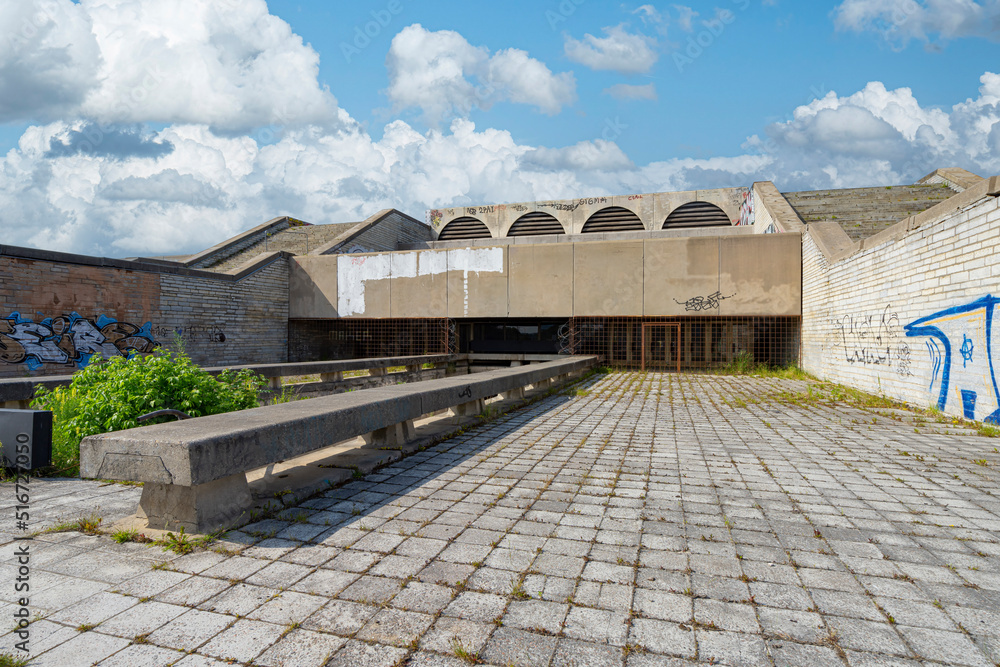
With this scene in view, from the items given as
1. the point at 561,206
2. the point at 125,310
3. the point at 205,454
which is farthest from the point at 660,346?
the point at 205,454

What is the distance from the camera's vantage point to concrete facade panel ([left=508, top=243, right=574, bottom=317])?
16500 millimetres

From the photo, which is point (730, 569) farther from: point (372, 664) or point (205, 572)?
point (205, 572)

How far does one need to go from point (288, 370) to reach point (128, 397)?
18.9 feet

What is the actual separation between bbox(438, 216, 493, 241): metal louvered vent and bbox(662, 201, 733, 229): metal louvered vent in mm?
8489

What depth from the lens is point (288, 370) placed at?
9.91 m

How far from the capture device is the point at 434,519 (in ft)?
10.7

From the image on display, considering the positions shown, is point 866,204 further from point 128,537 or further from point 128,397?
point 128,537

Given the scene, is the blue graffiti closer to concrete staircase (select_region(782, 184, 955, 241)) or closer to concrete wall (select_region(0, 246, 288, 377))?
concrete staircase (select_region(782, 184, 955, 241))

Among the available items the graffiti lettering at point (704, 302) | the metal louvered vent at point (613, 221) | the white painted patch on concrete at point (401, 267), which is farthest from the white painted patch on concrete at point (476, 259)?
the metal louvered vent at point (613, 221)

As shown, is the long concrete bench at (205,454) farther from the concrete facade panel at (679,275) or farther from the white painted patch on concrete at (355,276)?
the white painted patch on concrete at (355,276)

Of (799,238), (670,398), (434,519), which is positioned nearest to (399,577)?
(434,519)

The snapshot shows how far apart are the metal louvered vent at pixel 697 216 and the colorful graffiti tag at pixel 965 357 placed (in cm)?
1553

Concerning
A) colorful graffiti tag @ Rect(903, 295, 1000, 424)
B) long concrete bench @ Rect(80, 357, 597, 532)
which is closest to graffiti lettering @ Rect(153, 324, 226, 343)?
long concrete bench @ Rect(80, 357, 597, 532)

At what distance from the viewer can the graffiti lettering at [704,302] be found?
1532cm
